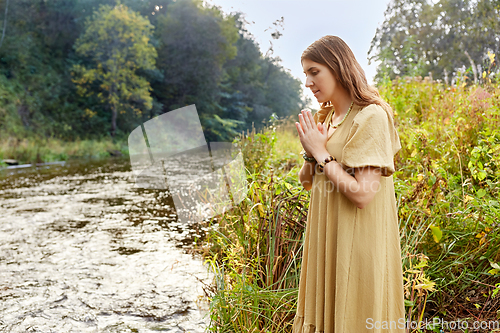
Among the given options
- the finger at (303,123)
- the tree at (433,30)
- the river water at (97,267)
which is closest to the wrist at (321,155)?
the finger at (303,123)

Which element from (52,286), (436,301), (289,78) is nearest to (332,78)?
(436,301)

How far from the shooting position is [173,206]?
686 centimetres

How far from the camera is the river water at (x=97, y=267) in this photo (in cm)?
279

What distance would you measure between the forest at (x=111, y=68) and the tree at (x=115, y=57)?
0.07 metres

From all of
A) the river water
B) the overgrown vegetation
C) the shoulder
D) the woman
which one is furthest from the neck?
the river water

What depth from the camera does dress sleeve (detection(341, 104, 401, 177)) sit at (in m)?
1.18

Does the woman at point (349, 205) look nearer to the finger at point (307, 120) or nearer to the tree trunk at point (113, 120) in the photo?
the finger at point (307, 120)

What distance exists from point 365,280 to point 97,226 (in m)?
5.01

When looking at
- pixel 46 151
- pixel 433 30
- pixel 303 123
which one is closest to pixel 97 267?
pixel 303 123

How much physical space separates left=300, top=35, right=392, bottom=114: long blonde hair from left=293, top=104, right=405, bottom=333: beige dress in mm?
48

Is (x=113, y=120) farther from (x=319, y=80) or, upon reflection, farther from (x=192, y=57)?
(x=319, y=80)

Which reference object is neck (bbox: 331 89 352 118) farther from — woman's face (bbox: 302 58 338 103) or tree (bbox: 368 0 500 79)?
tree (bbox: 368 0 500 79)

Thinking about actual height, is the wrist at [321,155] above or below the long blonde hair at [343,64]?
below

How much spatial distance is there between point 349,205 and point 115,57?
26.6 m
